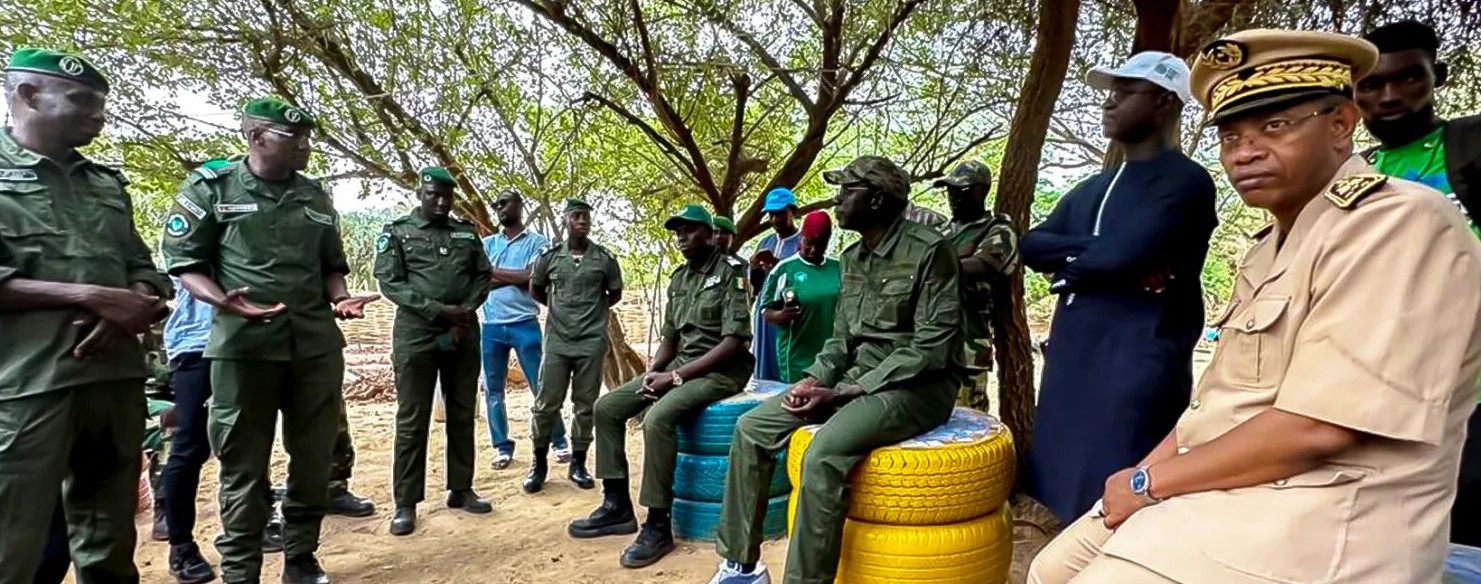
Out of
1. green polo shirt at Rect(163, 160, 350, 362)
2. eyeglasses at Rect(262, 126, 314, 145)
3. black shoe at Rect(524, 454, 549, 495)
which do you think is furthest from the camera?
black shoe at Rect(524, 454, 549, 495)

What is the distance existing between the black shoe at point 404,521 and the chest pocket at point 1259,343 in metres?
4.44

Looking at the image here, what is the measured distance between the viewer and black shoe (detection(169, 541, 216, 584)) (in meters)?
3.98

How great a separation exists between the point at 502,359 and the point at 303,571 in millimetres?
2619

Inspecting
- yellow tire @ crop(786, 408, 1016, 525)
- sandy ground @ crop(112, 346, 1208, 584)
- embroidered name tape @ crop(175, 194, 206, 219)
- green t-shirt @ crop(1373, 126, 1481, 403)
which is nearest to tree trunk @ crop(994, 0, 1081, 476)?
sandy ground @ crop(112, 346, 1208, 584)

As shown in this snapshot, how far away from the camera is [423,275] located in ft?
15.4

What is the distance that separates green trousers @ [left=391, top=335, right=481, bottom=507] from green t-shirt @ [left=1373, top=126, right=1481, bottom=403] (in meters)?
4.38

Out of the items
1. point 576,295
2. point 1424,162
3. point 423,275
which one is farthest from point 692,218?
point 1424,162

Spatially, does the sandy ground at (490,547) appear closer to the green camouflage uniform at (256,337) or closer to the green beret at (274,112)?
the green camouflage uniform at (256,337)

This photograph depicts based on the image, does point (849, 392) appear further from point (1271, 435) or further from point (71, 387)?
point (71, 387)

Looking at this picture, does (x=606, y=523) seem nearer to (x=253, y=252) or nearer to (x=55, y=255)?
(x=253, y=252)

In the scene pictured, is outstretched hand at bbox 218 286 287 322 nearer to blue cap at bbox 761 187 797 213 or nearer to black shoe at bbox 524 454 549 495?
black shoe at bbox 524 454 549 495

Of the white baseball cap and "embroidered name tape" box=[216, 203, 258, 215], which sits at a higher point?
the white baseball cap

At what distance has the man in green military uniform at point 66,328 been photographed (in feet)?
8.36

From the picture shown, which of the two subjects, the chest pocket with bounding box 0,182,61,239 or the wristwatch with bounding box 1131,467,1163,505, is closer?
the wristwatch with bounding box 1131,467,1163,505
